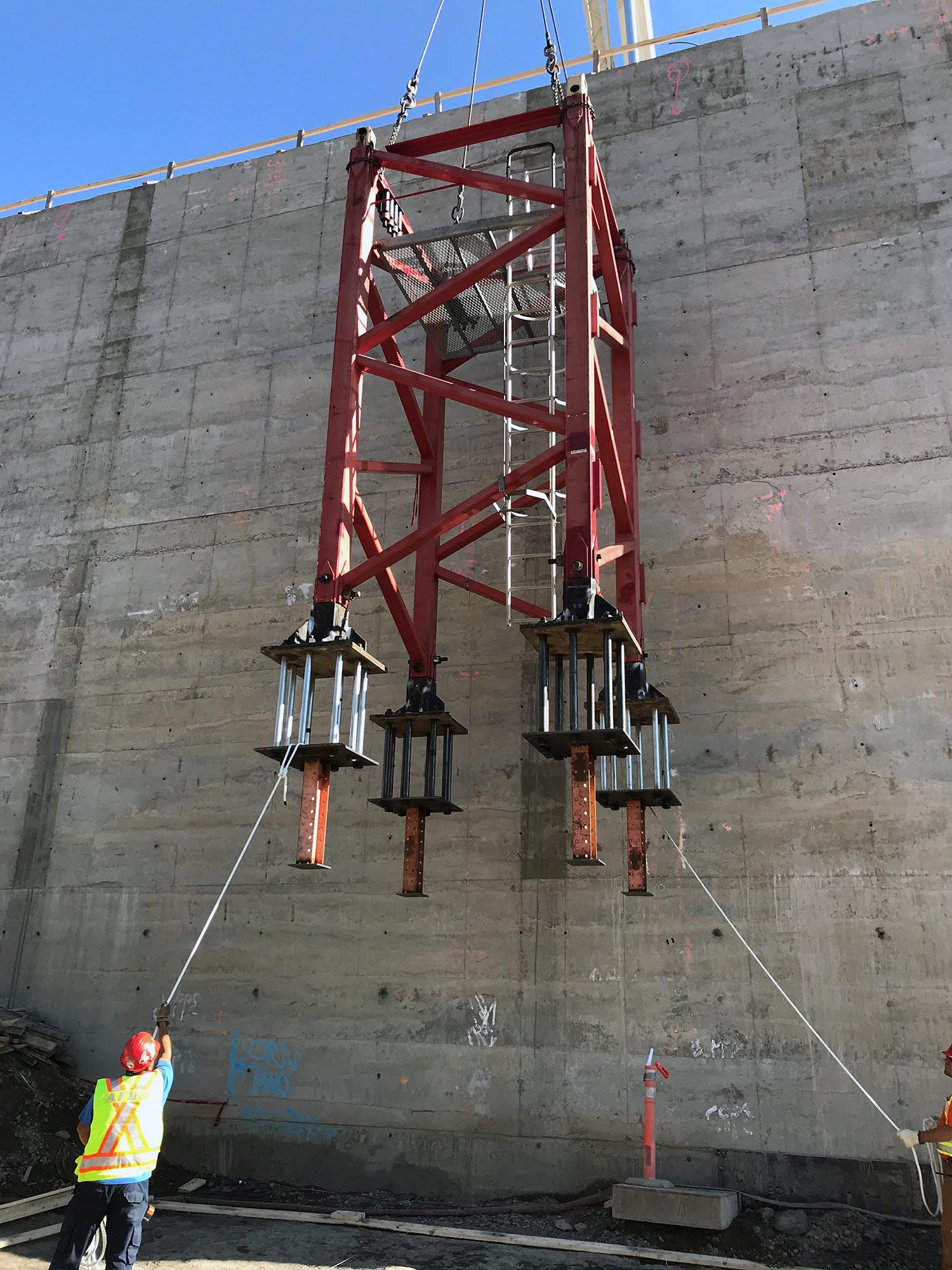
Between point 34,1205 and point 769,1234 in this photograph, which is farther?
point 34,1205

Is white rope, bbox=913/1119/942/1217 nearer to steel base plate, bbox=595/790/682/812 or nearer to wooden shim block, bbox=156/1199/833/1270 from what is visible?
wooden shim block, bbox=156/1199/833/1270

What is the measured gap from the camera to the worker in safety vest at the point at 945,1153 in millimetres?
6309

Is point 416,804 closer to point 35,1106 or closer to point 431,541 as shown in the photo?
point 431,541

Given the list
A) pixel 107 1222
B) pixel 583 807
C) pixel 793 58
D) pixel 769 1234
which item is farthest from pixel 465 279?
pixel 769 1234

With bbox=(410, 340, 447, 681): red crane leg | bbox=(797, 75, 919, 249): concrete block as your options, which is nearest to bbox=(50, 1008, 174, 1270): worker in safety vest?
bbox=(410, 340, 447, 681): red crane leg

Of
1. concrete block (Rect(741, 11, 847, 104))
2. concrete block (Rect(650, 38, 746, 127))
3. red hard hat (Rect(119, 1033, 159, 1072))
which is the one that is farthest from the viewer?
concrete block (Rect(650, 38, 746, 127))

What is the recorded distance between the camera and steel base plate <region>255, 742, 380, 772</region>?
7.34 meters

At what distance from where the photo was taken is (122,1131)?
5586 millimetres

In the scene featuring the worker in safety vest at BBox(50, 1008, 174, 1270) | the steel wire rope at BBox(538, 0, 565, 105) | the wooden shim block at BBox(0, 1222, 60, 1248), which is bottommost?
the wooden shim block at BBox(0, 1222, 60, 1248)

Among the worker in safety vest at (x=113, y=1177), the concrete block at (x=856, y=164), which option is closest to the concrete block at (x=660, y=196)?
the concrete block at (x=856, y=164)

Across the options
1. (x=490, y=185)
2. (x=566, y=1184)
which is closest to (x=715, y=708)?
(x=566, y=1184)

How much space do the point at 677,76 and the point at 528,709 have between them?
800 centimetres

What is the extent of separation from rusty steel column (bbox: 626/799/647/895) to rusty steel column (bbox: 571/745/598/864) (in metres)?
1.70

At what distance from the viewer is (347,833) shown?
34.3ft
